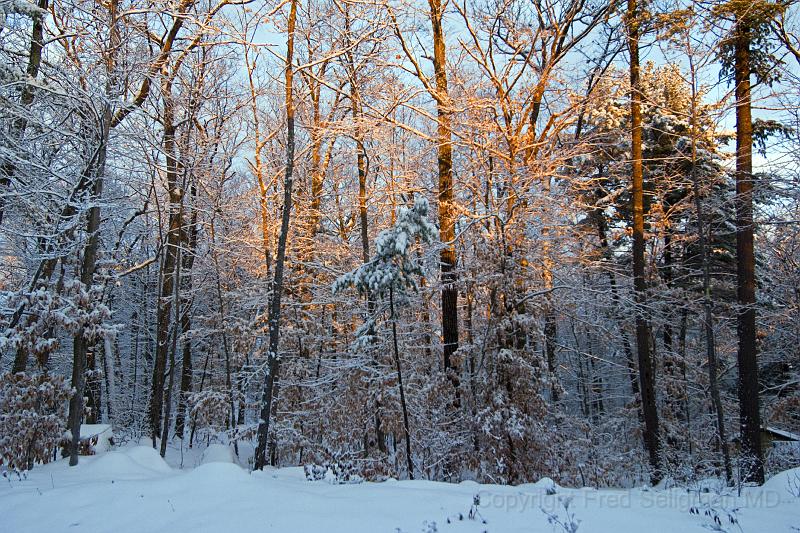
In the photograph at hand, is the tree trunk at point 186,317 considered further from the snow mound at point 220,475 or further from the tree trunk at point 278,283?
the snow mound at point 220,475

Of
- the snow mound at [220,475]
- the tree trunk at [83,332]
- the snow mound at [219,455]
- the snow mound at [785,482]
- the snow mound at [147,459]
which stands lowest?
the snow mound at [219,455]

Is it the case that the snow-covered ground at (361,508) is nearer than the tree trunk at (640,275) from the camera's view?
Yes

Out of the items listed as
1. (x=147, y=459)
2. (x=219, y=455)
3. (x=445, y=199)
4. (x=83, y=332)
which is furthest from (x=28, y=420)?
(x=445, y=199)

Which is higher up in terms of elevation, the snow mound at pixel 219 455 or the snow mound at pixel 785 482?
the snow mound at pixel 785 482

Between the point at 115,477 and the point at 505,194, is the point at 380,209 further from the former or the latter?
the point at 115,477

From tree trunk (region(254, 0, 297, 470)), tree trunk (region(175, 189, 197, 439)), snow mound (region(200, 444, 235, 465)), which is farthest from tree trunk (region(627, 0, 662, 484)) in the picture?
tree trunk (region(175, 189, 197, 439))

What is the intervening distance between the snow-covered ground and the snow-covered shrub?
2744 millimetres

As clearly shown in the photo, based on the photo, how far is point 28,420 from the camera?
24.6ft

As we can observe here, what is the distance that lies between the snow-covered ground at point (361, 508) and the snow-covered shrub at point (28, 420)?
274cm

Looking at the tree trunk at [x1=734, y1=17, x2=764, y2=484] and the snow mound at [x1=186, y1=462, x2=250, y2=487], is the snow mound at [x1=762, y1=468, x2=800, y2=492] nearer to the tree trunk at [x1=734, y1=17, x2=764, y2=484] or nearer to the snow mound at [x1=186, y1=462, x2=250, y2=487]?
the tree trunk at [x1=734, y1=17, x2=764, y2=484]

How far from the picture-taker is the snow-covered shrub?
7.34m

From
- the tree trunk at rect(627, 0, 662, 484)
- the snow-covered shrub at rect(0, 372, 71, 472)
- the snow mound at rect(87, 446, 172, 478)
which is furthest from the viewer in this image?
the tree trunk at rect(627, 0, 662, 484)

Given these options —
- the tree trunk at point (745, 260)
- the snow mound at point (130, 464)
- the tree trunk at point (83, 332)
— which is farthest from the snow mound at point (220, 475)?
the tree trunk at point (745, 260)

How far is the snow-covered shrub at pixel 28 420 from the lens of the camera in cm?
734
